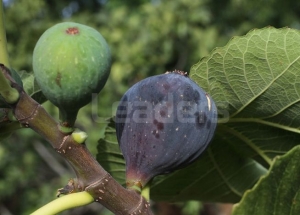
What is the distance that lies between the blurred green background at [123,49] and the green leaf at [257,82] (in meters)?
2.68

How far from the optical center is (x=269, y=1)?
16.4 feet

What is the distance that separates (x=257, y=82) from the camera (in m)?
0.91

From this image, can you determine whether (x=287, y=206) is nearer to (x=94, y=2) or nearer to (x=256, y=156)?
(x=256, y=156)

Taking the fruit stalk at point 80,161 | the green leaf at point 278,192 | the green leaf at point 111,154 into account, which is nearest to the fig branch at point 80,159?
the fruit stalk at point 80,161

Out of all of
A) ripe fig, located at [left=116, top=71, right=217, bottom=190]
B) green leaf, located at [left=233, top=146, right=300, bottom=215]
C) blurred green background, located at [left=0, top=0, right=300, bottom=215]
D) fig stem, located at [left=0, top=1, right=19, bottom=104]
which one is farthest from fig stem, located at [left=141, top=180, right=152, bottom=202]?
blurred green background, located at [left=0, top=0, right=300, bottom=215]

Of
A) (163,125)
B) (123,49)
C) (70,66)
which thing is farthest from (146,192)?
(123,49)

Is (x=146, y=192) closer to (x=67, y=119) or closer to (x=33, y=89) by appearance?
(x=67, y=119)

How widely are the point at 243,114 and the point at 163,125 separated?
0.91 ft

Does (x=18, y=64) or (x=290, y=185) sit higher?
(x=290, y=185)

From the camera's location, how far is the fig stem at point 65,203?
664 millimetres

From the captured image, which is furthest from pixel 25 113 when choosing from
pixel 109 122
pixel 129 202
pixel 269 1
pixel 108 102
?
pixel 269 1

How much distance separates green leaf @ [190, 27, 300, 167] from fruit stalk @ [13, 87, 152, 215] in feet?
0.99

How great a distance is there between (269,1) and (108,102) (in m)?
1.99

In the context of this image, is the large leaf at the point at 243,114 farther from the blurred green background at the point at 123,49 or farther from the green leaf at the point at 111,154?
the blurred green background at the point at 123,49
